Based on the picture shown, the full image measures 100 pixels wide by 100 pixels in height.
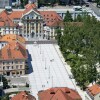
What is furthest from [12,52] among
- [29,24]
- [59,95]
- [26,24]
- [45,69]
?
[29,24]

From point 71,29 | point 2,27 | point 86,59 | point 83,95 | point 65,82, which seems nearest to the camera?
point 83,95

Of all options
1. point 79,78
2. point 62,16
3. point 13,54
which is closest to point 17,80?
point 13,54

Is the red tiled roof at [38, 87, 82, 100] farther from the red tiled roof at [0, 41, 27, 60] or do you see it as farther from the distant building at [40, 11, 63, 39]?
the distant building at [40, 11, 63, 39]

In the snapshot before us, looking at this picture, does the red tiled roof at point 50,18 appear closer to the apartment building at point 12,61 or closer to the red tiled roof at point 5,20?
the red tiled roof at point 5,20

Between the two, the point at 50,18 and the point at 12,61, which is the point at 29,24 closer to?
the point at 50,18

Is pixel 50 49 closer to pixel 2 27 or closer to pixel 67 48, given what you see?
pixel 67 48

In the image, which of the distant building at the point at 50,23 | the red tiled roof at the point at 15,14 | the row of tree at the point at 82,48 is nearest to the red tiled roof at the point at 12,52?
the row of tree at the point at 82,48
